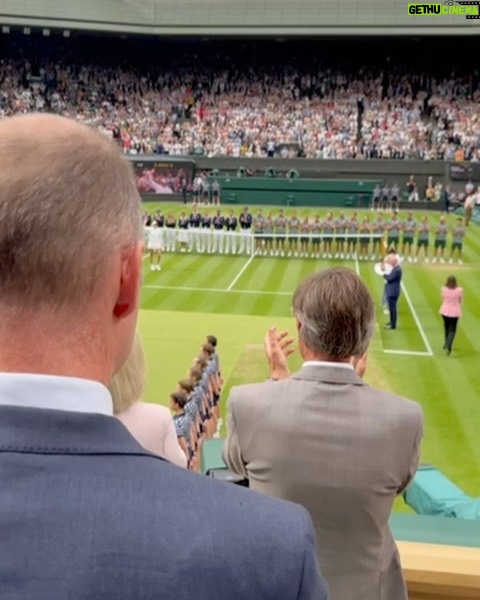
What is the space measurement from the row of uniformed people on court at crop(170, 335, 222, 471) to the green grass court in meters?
1.52

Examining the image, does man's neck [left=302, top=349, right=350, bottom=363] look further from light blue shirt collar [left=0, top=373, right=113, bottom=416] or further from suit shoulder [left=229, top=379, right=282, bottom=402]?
light blue shirt collar [left=0, top=373, right=113, bottom=416]

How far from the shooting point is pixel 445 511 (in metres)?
5.36

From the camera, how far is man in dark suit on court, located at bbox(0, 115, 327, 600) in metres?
1.09

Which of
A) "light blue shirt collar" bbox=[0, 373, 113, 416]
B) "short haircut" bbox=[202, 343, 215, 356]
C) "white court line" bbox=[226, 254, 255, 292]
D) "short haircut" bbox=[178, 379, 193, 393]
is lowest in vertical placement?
"white court line" bbox=[226, 254, 255, 292]

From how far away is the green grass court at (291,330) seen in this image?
10312 millimetres

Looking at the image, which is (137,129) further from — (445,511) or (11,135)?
(11,135)

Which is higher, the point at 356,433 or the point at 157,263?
the point at 356,433

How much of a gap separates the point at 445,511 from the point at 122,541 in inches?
187

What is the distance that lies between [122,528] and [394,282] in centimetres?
1429

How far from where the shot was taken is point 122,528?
1.11 metres

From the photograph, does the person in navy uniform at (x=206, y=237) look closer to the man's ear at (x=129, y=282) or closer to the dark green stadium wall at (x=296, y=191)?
the dark green stadium wall at (x=296, y=191)

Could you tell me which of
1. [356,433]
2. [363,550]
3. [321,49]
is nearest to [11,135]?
[356,433]

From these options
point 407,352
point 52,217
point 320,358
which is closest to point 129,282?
point 52,217

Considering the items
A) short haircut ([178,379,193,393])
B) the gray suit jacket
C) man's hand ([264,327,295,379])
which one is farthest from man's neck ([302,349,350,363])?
short haircut ([178,379,193,393])
